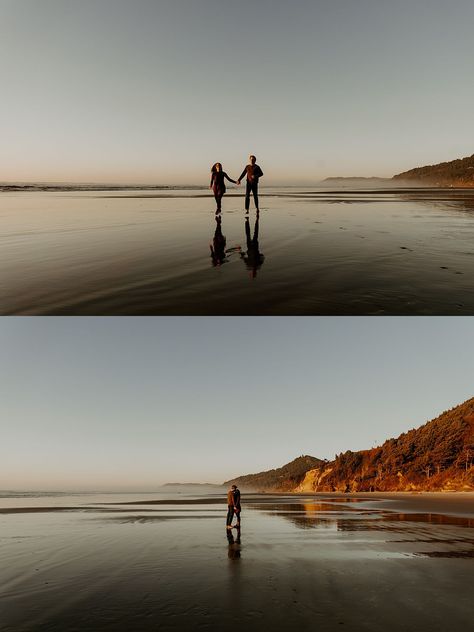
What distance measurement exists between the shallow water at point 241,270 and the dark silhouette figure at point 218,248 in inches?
1.5

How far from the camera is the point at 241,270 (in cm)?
1213

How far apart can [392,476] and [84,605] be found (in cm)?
5712

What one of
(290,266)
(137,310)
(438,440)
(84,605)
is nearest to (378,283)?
(290,266)

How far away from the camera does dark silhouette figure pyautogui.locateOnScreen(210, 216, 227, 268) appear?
43.4 ft

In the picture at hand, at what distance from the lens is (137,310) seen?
30.6 feet

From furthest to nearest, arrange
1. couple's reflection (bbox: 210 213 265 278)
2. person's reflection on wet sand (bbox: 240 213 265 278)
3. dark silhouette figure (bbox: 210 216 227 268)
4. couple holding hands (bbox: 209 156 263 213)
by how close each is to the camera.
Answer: couple holding hands (bbox: 209 156 263 213), dark silhouette figure (bbox: 210 216 227 268), couple's reflection (bbox: 210 213 265 278), person's reflection on wet sand (bbox: 240 213 265 278)

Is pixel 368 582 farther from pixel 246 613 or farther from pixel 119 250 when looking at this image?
pixel 119 250

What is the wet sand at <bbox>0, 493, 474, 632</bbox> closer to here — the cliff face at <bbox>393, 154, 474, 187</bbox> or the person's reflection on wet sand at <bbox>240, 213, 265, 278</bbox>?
the person's reflection on wet sand at <bbox>240, 213, 265, 278</bbox>

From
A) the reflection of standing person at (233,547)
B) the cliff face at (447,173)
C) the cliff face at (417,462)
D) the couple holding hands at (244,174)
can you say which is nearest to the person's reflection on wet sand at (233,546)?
the reflection of standing person at (233,547)

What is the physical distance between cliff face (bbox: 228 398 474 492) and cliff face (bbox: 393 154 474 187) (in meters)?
66.5

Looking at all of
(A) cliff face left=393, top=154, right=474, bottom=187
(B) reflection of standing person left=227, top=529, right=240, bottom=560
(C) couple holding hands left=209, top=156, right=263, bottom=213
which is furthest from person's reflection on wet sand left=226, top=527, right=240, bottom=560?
(A) cliff face left=393, top=154, right=474, bottom=187

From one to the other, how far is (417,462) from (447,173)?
328 feet

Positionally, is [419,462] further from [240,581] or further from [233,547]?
[240,581]

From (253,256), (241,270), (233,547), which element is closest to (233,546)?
(233,547)
